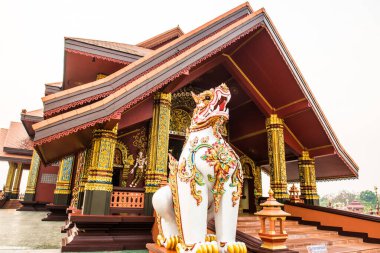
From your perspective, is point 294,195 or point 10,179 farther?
point 10,179

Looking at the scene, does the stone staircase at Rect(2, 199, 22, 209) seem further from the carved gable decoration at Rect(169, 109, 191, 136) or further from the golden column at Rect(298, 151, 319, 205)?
the golden column at Rect(298, 151, 319, 205)

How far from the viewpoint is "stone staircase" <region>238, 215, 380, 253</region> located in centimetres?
408

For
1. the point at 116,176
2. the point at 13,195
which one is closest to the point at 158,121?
the point at 116,176

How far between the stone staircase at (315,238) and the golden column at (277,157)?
1159mm

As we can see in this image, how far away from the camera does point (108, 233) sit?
4.18m

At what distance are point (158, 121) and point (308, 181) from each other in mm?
4966

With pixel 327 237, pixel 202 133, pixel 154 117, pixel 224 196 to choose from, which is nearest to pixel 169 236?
pixel 224 196

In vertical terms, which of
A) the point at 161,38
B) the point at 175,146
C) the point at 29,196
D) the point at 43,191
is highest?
the point at 161,38

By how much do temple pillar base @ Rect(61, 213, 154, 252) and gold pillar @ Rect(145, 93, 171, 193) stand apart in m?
0.65

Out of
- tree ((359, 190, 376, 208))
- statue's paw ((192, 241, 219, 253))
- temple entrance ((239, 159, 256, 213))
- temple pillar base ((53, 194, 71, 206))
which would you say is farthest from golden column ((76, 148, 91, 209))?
tree ((359, 190, 376, 208))

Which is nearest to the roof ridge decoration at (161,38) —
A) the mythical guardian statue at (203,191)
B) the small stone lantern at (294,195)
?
the small stone lantern at (294,195)

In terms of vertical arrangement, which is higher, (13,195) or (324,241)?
(324,241)

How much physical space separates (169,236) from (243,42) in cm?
506

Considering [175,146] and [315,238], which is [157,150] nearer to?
[175,146]
